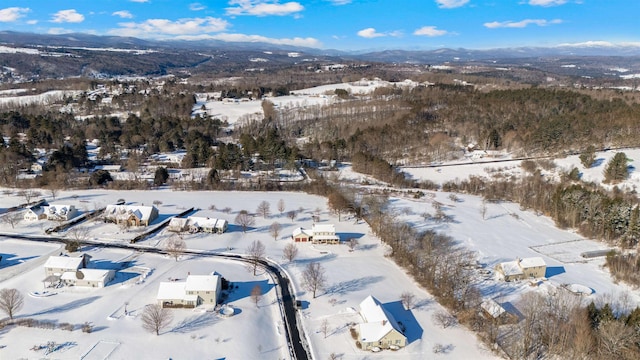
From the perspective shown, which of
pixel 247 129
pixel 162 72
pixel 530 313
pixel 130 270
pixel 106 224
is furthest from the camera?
pixel 162 72

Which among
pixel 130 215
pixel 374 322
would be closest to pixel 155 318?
pixel 374 322

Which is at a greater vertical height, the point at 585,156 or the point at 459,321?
the point at 585,156

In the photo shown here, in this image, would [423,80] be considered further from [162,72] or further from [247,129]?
[162,72]

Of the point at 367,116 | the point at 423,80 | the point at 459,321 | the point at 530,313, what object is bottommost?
the point at 459,321

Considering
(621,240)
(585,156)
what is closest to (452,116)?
(585,156)

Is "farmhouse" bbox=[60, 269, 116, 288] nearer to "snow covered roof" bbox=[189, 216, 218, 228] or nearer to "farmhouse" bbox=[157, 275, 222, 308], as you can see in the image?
"farmhouse" bbox=[157, 275, 222, 308]

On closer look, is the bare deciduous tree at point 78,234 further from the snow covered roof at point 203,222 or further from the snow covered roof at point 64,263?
the snow covered roof at point 203,222

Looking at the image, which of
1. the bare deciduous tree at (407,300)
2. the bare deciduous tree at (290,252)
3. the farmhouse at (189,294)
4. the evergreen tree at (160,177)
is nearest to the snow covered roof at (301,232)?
the bare deciduous tree at (290,252)

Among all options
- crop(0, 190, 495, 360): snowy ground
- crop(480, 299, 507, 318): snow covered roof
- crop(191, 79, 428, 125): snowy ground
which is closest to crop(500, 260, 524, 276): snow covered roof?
crop(480, 299, 507, 318): snow covered roof
